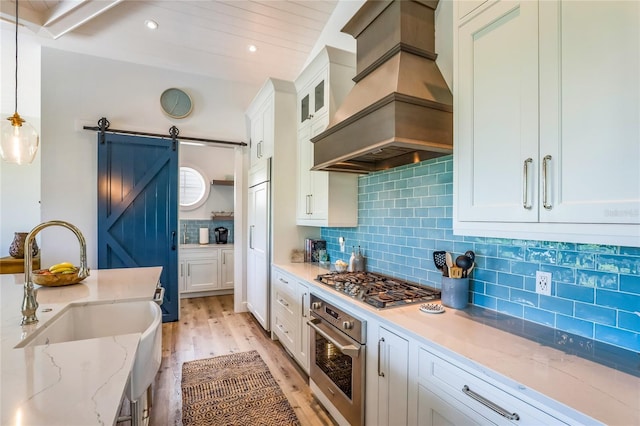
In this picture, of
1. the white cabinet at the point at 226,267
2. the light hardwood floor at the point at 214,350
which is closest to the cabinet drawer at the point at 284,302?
the light hardwood floor at the point at 214,350

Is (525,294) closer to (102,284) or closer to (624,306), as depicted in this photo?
(624,306)

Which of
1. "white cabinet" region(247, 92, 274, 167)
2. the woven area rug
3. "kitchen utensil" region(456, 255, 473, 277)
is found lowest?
the woven area rug

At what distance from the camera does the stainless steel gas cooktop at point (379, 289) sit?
5.72ft

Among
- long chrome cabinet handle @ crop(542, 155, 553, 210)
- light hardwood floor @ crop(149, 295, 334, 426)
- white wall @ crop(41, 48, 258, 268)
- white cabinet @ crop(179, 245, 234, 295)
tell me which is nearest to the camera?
long chrome cabinet handle @ crop(542, 155, 553, 210)

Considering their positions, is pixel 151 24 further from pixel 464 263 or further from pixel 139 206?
pixel 464 263

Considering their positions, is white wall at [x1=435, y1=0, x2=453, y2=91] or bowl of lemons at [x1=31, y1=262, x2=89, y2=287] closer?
Result: white wall at [x1=435, y1=0, x2=453, y2=91]

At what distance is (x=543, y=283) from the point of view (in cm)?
139

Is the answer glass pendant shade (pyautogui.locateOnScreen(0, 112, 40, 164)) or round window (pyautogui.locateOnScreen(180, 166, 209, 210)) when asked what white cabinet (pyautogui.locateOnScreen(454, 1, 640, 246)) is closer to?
glass pendant shade (pyautogui.locateOnScreen(0, 112, 40, 164))

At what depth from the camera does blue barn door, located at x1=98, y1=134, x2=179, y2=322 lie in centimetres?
379

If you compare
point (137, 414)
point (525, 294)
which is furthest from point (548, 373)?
point (137, 414)

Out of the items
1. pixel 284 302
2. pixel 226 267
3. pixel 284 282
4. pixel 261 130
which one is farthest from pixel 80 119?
pixel 284 302

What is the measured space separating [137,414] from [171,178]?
3.41 metres

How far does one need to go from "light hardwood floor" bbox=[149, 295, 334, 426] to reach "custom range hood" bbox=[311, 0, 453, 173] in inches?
69.7

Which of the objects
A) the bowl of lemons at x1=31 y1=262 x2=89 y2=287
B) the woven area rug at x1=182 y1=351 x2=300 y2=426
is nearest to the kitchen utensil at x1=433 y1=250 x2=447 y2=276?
the woven area rug at x1=182 y1=351 x2=300 y2=426
